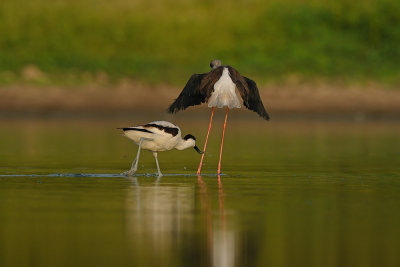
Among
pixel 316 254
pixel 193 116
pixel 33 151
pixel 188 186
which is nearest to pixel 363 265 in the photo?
pixel 316 254

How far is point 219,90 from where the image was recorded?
16.2 metres

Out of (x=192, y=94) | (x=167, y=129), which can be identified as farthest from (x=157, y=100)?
(x=167, y=129)

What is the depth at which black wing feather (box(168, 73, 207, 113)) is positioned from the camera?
16.7 m

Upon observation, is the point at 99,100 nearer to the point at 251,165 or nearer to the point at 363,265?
the point at 251,165

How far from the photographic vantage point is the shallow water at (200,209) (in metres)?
9.44

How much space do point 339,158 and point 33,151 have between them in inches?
246

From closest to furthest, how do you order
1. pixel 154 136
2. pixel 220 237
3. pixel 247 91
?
pixel 220 237, pixel 154 136, pixel 247 91

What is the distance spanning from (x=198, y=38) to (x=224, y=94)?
44.0 m

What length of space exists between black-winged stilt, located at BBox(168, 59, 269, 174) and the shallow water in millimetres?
1104

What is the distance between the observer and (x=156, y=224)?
1102 centimetres

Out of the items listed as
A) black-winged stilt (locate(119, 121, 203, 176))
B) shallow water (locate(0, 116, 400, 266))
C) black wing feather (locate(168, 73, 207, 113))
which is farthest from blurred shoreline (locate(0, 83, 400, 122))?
black-winged stilt (locate(119, 121, 203, 176))

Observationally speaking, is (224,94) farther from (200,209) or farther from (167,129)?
(200,209)

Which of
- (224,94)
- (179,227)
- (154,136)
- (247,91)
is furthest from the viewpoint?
(247,91)

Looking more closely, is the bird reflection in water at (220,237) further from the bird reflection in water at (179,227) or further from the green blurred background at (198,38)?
the green blurred background at (198,38)
